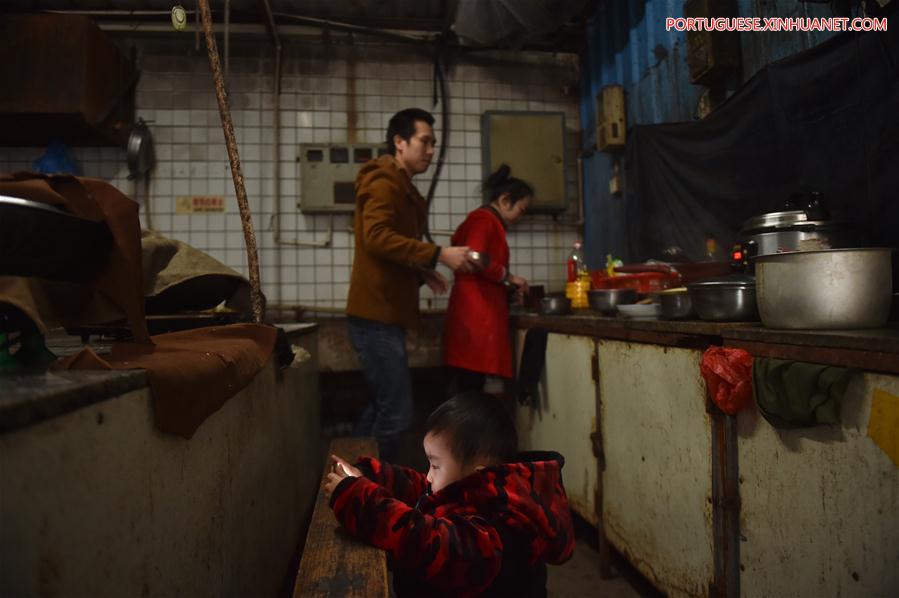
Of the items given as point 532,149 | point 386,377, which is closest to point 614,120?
point 532,149

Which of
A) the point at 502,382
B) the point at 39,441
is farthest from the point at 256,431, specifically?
the point at 502,382

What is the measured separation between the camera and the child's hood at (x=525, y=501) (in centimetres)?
104

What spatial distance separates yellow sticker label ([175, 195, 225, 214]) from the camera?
13.3 feet

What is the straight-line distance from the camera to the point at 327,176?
407 centimetres

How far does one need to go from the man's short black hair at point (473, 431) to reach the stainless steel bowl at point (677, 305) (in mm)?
912

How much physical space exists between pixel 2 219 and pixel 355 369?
10.3 ft

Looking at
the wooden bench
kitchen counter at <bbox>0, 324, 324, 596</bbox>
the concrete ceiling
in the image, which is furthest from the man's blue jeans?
the concrete ceiling

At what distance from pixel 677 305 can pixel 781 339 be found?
0.56 meters

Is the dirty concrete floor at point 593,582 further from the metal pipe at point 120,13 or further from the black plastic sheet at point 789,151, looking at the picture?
the metal pipe at point 120,13

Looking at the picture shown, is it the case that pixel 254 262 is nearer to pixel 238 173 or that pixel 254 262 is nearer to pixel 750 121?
pixel 238 173

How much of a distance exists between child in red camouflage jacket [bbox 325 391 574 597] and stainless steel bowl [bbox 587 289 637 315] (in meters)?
1.37

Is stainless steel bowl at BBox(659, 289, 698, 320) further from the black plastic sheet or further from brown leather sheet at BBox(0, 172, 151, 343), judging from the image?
brown leather sheet at BBox(0, 172, 151, 343)

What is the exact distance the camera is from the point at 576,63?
14.5 feet

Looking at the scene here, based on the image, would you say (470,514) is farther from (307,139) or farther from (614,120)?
(307,139)
